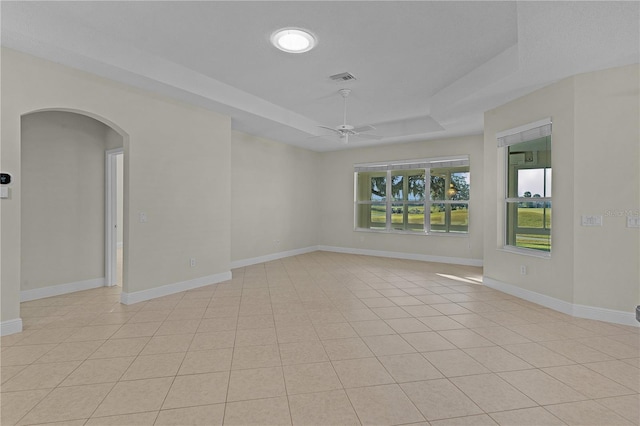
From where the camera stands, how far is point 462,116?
202 inches

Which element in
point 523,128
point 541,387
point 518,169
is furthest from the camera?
point 518,169

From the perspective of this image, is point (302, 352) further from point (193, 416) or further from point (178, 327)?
point (178, 327)

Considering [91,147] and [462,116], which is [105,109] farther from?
[462,116]

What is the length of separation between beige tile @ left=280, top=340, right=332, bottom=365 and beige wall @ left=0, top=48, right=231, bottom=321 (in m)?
2.41

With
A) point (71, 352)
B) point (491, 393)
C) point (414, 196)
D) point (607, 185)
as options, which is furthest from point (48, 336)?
point (414, 196)

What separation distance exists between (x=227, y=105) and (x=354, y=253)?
195 inches

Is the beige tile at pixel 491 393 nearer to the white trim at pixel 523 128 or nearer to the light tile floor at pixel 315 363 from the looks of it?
the light tile floor at pixel 315 363

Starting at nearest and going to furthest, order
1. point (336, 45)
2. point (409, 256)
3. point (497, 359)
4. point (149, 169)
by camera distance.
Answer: point (497, 359) < point (336, 45) < point (149, 169) < point (409, 256)

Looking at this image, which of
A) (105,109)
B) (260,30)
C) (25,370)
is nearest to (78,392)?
(25,370)

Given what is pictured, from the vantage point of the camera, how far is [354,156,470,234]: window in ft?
23.0

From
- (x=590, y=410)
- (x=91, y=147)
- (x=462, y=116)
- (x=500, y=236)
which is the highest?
(x=462, y=116)

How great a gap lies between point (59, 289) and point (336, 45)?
4.78 metres

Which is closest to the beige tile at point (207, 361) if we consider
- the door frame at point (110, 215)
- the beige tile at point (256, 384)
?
the beige tile at point (256, 384)

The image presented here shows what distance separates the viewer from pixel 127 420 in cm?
185
